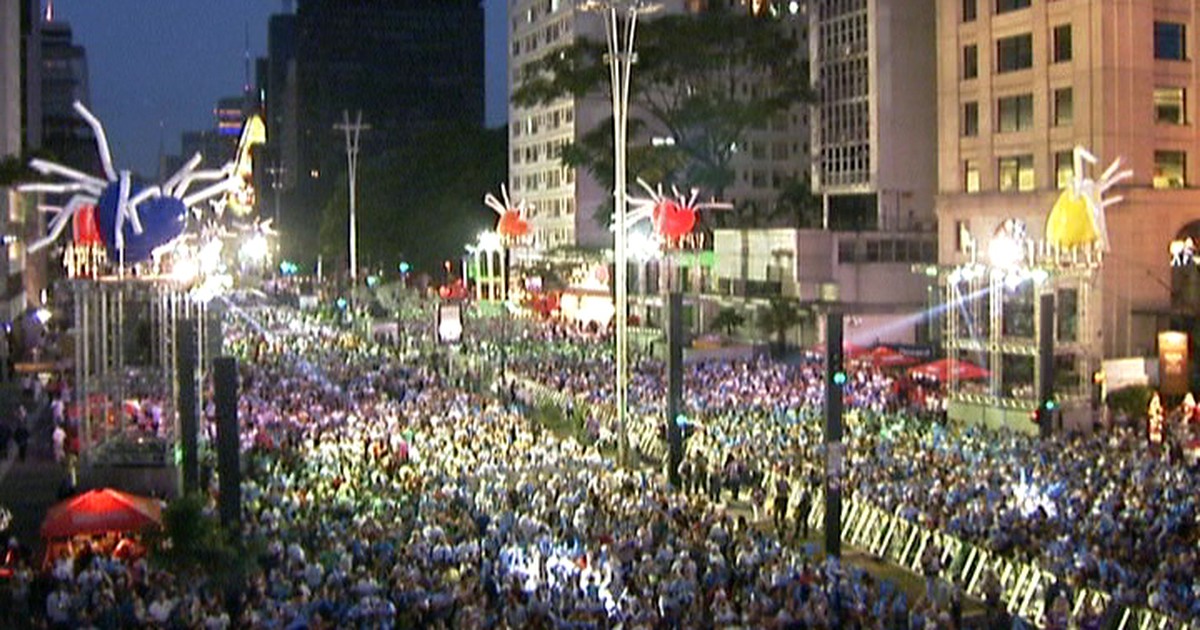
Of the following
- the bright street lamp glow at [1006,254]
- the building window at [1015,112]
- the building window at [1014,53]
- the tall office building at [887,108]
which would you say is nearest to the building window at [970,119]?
the building window at [1015,112]

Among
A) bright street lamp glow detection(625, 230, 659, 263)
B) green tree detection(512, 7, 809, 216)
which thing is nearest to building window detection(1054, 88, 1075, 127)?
bright street lamp glow detection(625, 230, 659, 263)

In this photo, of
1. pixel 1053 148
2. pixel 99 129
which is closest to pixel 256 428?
pixel 99 129

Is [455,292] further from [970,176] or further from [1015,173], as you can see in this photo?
[1015,173]

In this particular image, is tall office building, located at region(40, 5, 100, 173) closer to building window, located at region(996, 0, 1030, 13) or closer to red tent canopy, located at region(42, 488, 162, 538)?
A: building window, located at region(996, 0, 1030, 13)

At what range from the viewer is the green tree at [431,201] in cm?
12438

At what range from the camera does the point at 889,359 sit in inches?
1978

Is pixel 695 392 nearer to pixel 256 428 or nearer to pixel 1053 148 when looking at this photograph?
pixel 256 428

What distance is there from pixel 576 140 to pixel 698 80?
1918cm

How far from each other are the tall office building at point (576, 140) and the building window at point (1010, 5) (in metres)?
36.5

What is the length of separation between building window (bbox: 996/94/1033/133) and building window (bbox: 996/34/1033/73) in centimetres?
111

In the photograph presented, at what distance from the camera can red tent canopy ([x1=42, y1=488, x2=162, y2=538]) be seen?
24.3m

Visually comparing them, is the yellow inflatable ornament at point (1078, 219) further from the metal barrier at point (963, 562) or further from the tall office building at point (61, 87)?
the tall office building at point (61, 87)

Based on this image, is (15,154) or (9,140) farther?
(9,140)

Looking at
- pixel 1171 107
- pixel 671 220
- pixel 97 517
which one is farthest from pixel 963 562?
pixel 671 220
